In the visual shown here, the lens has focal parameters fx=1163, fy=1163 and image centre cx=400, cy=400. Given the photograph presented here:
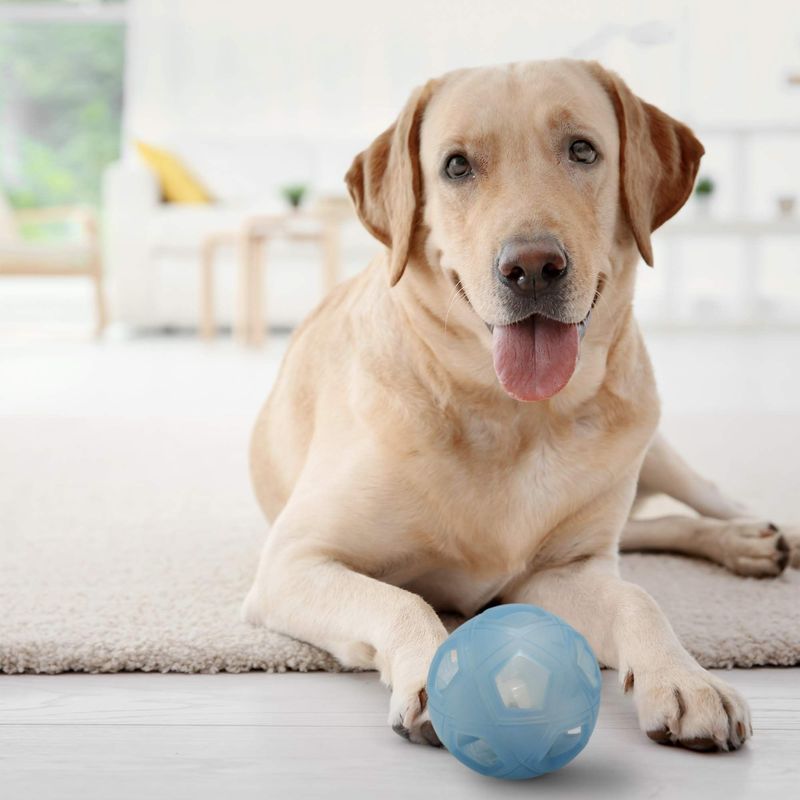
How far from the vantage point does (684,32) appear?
34.2 ft

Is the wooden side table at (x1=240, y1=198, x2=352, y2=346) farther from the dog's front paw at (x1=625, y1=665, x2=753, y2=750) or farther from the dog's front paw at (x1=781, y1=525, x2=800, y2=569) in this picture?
the dog's front paw at (x1=625, y1=665, x2=753, y2=750)

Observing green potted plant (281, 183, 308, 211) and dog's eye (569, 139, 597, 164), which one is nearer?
dog's eye (569, 139, 597, 164)

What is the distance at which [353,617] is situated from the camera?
1751 millimetres

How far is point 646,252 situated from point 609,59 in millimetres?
9183

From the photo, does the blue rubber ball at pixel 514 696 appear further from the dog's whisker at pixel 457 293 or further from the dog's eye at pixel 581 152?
the dog's eye at pixel 581 152

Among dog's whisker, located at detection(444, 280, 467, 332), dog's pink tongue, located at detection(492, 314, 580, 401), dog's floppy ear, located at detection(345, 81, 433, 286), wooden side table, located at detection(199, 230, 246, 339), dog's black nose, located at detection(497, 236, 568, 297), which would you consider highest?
dog's floppy ear, located at detection(345, 81, 433, 286)

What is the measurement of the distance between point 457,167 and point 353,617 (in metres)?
0.74

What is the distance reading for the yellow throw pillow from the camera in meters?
8.77

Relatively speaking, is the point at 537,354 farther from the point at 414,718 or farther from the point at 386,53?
the point at 386,53

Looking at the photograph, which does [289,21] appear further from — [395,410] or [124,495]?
[395,410]

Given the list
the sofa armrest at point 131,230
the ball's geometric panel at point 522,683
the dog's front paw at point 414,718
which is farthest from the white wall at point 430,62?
the ball's geometric panel at point 522,683

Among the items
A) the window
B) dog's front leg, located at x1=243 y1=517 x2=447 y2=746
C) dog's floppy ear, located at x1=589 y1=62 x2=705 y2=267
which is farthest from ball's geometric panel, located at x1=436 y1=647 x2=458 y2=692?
the window

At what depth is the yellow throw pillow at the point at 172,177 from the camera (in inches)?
345

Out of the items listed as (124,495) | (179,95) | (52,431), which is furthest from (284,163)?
(124,495)
